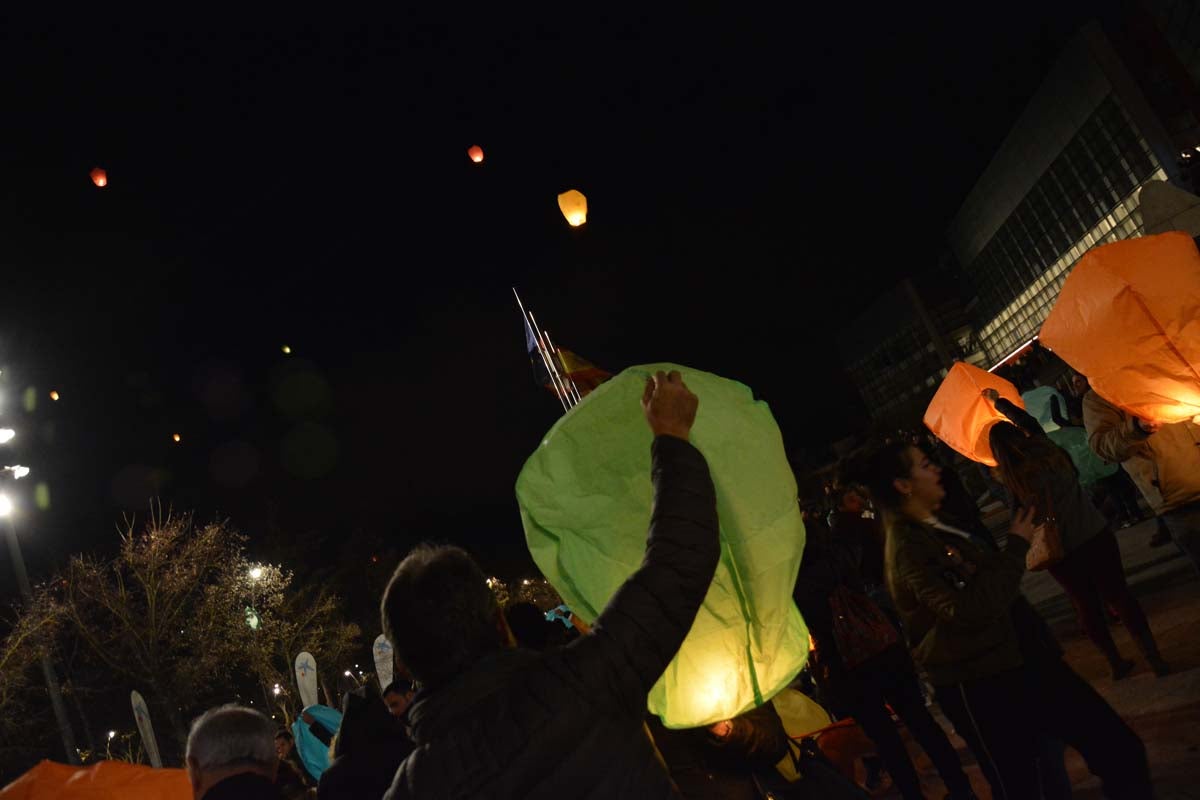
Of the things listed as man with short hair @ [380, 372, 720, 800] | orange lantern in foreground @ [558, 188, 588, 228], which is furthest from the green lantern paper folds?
orange lantern in foreground @ [558, 188, 588, 228]

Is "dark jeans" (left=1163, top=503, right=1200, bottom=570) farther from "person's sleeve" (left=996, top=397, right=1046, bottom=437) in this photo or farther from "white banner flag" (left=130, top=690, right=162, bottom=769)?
"white banner flag" (left=130, top=690, right=162, bottom=769)

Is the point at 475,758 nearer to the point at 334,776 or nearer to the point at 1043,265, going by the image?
the point at 334,776

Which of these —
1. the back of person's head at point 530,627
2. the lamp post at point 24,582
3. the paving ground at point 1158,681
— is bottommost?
the paving ground at point 1158,681

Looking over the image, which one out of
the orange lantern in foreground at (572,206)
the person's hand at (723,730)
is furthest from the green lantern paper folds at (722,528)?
the orange lantern in foreground at (572,206)

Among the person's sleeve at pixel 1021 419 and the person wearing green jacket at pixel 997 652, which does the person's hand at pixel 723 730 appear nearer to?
the person wearing green jacket at pixel 997 652

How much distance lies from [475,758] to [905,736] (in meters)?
7.04

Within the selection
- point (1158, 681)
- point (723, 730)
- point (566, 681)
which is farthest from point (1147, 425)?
point (566, 681)

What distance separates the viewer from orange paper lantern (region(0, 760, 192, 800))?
139 inches

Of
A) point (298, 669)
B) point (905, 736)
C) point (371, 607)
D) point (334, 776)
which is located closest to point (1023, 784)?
point (334, 776)

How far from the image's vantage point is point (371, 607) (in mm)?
47031

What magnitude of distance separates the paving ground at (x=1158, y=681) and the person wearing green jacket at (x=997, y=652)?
4.14 ft

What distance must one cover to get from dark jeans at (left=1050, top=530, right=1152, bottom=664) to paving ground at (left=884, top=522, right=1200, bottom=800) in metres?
0.37

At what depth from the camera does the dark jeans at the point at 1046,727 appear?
2787 millimetres

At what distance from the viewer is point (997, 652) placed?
3000mm
